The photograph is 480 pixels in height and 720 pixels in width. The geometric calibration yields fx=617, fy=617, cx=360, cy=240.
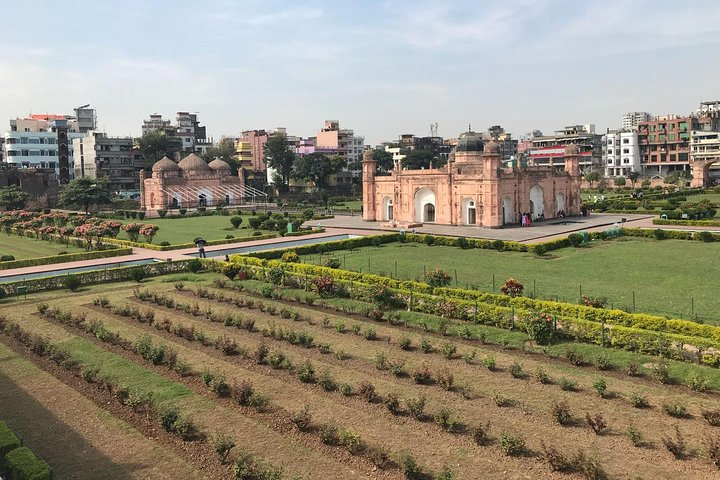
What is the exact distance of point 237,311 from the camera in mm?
22438

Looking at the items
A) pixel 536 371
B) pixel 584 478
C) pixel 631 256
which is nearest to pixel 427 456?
pixel 584 478

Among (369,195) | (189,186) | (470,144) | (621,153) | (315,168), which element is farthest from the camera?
(621,153)

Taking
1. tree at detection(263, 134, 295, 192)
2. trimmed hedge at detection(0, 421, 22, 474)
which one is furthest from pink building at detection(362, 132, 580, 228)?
trimmed hedge at detection(0, 421, 22, 474)

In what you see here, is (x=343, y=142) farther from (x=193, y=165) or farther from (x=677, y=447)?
(x=677, y=447)

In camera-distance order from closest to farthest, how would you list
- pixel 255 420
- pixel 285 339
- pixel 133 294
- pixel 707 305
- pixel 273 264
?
pixel 255 420, pixel 285 339, pixel 707 305, pixel 133 294, pixel 273 264

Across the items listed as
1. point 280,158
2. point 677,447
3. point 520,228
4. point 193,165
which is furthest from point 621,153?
point 677,447

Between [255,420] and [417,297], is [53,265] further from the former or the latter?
[255,420]

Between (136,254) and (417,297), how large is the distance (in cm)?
2139

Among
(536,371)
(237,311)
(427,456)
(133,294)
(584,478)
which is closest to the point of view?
(584,478)

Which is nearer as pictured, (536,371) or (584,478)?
(584,478)

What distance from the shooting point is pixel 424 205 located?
52844 mm

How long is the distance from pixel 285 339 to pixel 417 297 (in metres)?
5.36

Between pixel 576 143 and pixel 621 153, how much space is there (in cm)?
→ 763

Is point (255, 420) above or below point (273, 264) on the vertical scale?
below
